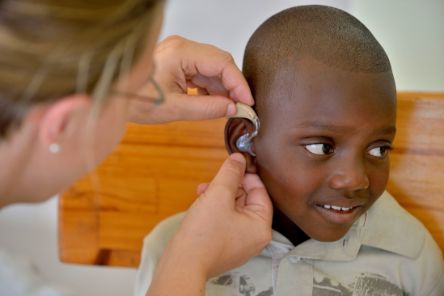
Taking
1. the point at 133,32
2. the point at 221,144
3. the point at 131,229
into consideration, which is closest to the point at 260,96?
the point at 221,144

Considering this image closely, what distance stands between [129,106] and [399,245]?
1.81 feet

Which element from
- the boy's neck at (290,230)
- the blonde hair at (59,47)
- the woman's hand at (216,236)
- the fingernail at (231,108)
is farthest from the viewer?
the boy's neck at (290,230)

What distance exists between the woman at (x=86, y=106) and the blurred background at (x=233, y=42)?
1.45 ft

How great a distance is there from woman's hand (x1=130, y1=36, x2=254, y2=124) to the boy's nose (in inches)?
6.8

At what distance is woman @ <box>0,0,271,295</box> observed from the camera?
0.54 m

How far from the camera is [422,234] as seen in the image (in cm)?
102

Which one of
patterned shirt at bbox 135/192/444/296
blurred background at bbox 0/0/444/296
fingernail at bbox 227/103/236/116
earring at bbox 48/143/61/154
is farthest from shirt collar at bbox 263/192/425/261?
earring at bbox 48/143/61/154

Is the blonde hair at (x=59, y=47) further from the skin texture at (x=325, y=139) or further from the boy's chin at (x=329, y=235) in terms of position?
the boy's chin at (x=329, y=235)

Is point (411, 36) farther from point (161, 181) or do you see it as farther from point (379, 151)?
point (161, 181)

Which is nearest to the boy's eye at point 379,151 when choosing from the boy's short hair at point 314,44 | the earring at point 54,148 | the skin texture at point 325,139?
the skin texture at point 325,139

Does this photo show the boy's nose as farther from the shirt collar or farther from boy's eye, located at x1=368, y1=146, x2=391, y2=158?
the shirt collar

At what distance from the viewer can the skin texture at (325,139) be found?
84 centimetres

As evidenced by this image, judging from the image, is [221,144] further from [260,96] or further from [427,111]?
[427,111]

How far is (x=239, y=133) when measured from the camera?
0.96 meters
